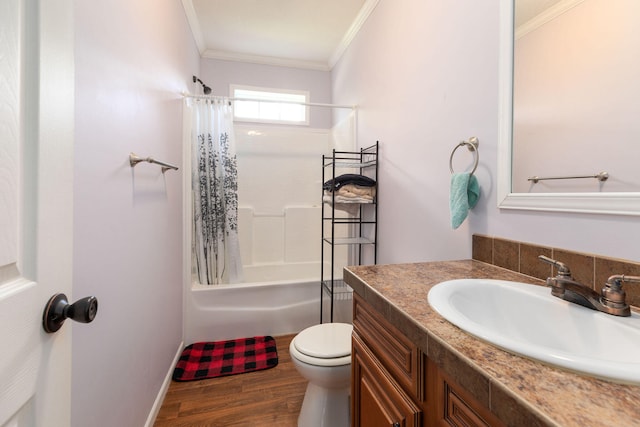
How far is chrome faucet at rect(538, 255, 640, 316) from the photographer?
61 cm

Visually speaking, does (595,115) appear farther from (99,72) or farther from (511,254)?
(99,72)

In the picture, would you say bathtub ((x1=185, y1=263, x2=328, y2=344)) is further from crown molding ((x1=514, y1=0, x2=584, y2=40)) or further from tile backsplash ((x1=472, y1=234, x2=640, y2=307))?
crown molding ((x1=514, y1=0, x2=584, y2=40))

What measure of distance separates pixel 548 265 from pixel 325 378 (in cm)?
100

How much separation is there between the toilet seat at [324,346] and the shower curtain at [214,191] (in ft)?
3.64

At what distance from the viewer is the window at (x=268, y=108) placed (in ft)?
9.97

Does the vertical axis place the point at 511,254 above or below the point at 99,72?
below

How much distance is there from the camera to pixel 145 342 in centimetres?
138

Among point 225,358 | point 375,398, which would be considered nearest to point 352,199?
point 375,398

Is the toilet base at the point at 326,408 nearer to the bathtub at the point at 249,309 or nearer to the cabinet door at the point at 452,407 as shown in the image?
the cabinet door at the point at 452,407

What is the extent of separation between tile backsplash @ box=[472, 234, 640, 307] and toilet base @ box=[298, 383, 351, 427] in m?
0.91

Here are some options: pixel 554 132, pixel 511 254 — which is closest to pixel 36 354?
pixel 511 254

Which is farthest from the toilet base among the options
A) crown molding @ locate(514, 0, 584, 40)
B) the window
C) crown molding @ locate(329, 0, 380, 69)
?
the window

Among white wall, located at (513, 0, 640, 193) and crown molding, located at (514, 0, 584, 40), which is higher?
crown molding, located at (514, 0, 584, 40)

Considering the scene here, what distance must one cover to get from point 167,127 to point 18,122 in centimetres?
146
